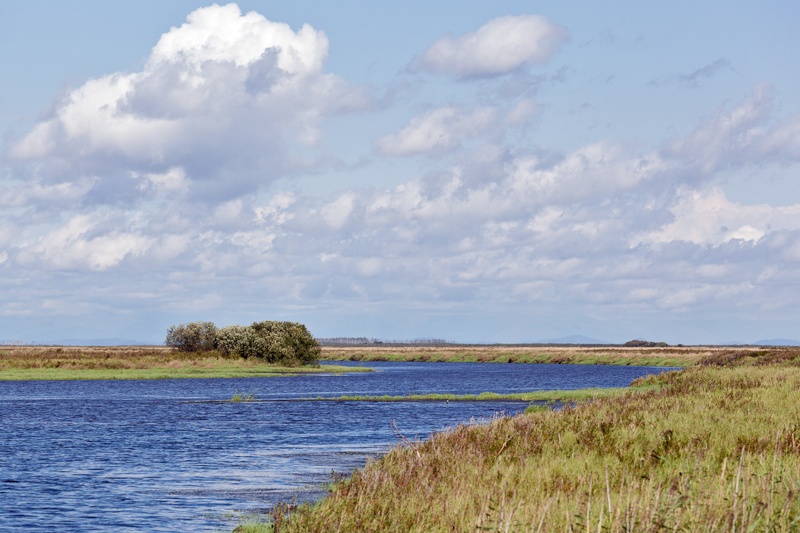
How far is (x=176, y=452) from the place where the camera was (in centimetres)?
3844

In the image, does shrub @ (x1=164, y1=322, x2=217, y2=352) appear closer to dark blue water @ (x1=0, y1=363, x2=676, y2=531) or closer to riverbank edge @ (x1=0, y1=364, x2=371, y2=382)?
riverbank edge @ (x1=0, y1=364, x2=371, y2=382)

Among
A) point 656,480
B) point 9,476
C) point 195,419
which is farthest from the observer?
point 195,419

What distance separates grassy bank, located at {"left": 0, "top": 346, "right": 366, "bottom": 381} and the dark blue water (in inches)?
838

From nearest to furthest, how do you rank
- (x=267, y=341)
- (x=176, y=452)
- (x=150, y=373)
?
(x=176, y=452)
(x=150, y=373)
(x=267, y=341)

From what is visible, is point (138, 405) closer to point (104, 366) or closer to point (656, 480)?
point (104, 366)

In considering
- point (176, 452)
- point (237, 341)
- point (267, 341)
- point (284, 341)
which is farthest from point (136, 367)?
point (176, 452)

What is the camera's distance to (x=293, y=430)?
4800 centimetres

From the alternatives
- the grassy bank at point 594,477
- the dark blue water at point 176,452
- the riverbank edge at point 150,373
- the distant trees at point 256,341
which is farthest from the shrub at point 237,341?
the grassy bank at point 594,477

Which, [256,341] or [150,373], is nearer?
[150,373]

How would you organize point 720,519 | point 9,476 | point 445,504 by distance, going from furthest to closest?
point 9,476 → point 445,504 → point 720,519

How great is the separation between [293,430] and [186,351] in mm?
79645

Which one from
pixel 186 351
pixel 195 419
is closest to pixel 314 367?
pixel 186 351

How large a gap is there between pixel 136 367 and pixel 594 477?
97906 millimetres

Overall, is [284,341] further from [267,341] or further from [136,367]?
[136,367]
